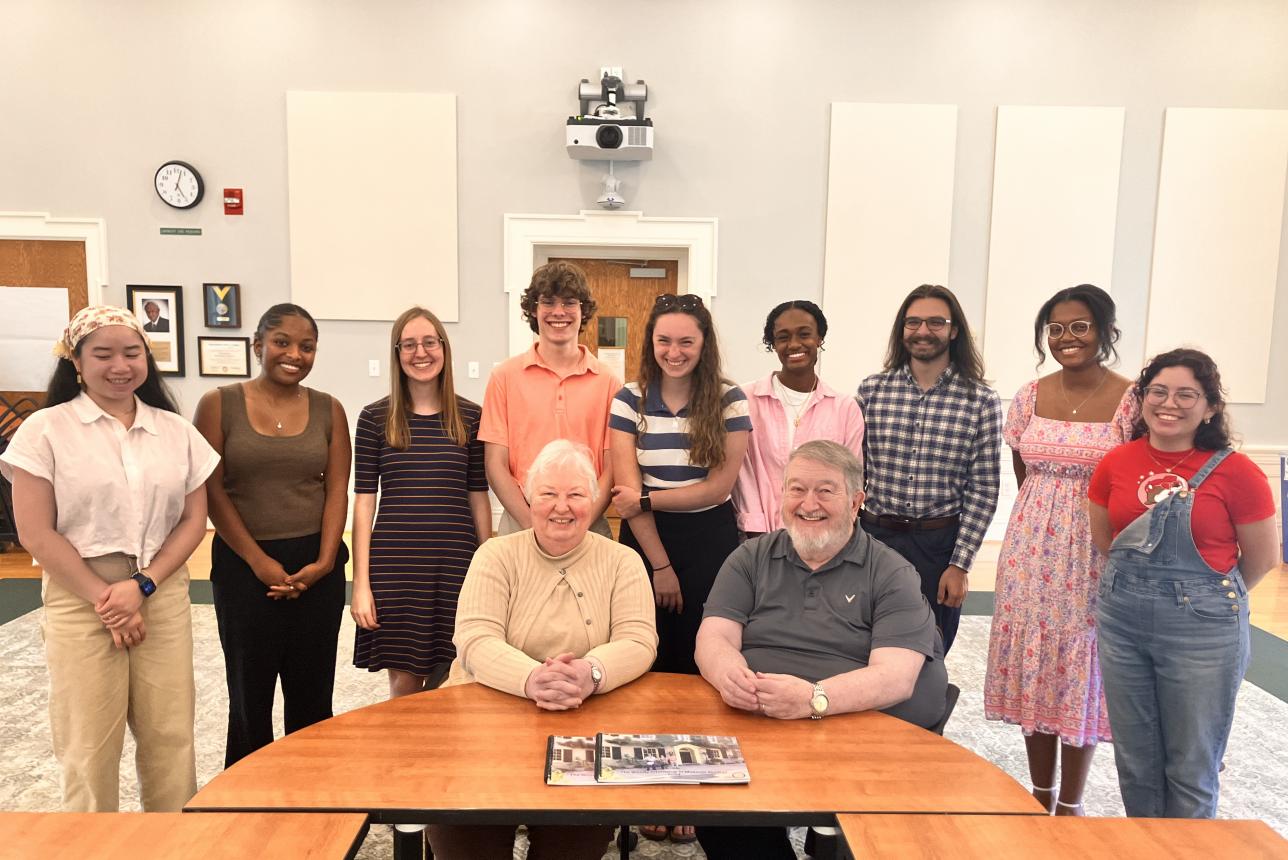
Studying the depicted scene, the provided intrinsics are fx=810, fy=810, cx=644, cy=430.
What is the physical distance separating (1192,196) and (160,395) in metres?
6.67

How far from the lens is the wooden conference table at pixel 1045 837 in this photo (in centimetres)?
127

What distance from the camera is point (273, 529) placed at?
7.88ft

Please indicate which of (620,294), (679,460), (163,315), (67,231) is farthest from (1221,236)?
(67,231)

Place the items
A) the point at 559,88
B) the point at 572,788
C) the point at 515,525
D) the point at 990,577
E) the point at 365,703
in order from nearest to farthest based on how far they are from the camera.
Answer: the point at 572,788 → the point at 515,525 → the point at 365,703 → the point at 990,577 → the point at 559,88

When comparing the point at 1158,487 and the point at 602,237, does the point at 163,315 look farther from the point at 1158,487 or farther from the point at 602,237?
the point at 1158,487

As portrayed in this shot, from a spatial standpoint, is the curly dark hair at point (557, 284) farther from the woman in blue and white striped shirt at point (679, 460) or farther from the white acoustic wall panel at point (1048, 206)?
the white acoustic wall panel at point (1048, 206)

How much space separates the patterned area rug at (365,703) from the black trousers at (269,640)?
49 centimetres

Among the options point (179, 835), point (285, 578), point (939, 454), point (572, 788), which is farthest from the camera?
point (939, 454)

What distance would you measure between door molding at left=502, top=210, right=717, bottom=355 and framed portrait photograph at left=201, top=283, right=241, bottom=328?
1.96m

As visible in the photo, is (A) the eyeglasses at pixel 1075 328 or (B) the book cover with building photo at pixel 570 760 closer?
(B) the book cover with building photo at pixel 570 760

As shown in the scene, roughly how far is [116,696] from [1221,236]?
7.12 meters

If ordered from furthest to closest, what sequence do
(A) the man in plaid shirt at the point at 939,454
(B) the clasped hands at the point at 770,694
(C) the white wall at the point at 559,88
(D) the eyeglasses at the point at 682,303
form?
(C) the white wall at the point at 559,88 < (A) the man in plaid shirt at the point at 939,454 < (D) the eyeglasses at the point at 682,303 < (B) the clasped hands at the point at 770,694

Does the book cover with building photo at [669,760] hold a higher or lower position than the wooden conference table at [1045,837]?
higher

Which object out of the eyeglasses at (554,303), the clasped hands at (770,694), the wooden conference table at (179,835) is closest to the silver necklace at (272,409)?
the eyeglasses at (554,303)
